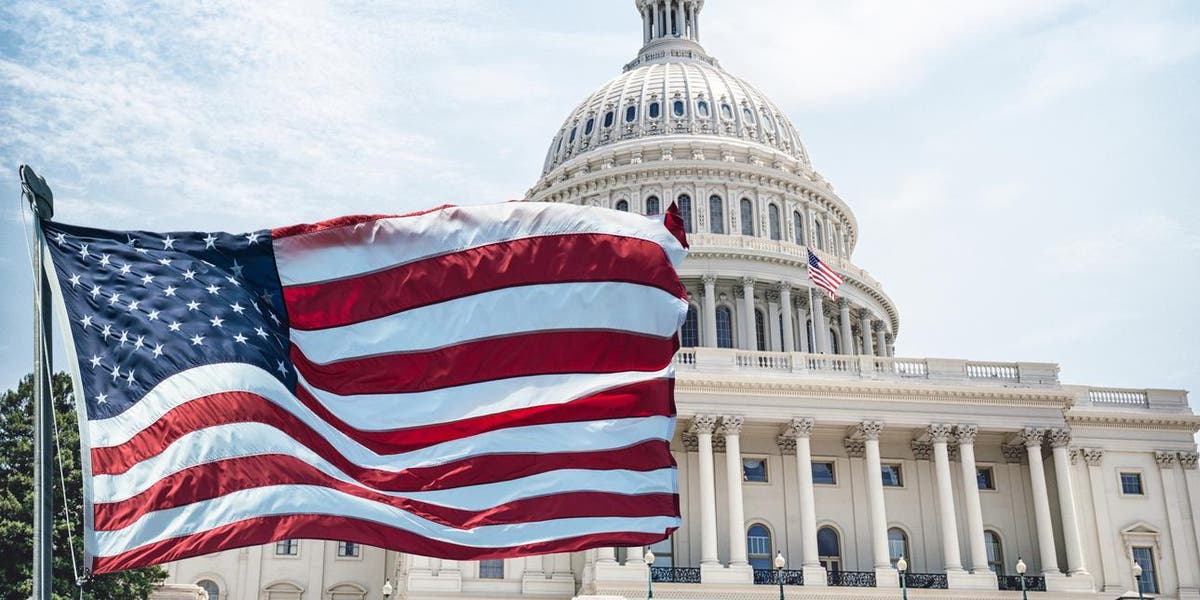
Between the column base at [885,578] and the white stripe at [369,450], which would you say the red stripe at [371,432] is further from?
the column base at [885,578]

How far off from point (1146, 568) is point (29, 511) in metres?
50.5

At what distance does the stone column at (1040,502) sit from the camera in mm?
59344

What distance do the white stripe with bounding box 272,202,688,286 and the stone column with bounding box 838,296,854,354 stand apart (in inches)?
2772

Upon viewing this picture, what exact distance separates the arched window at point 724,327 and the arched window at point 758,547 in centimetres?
2176

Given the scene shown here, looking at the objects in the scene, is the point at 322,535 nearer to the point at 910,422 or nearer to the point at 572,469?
the point at 572,469

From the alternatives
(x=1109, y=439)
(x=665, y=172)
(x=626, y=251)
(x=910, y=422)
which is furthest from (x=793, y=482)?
(x=626, y=251)

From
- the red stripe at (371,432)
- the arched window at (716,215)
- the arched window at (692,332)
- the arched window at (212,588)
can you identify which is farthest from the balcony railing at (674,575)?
the red stripe at (371,432)

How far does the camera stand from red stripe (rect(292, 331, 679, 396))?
14234 millimetres

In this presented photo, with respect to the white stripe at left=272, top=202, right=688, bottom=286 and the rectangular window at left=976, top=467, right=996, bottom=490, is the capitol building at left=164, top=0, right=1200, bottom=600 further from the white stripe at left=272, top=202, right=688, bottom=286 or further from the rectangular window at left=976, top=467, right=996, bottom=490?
the white stripe at left=272, top=202, right=688, bottom=286

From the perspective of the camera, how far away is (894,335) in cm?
9762

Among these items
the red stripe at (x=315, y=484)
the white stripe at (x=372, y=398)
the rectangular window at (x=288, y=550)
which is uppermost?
the rectangular window at (x=288, y=550)

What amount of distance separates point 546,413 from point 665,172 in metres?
75.5

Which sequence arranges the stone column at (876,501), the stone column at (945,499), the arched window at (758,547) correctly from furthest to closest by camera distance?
the arched window at (758,547)
the stone column at (945,499)
the stone column at (876,501)

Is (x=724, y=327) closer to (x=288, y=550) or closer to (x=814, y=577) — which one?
(x=814, y=577)
